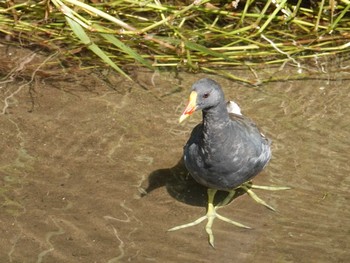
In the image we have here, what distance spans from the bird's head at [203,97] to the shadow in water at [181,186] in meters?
0.53

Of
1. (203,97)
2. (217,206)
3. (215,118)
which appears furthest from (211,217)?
(203,97)

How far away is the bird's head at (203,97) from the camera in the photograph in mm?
3512

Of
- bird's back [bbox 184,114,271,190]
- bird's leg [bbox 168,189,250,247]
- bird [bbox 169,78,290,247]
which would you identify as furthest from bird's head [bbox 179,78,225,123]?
bird's leg [bbox 168,189,250,247]

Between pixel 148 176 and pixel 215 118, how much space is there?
1.85 ft

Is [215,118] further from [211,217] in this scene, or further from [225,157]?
[211,217]

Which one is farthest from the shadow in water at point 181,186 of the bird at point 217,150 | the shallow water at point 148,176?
the bird at point 217,150

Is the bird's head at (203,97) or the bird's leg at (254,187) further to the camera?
the bird's leg at (254,187)

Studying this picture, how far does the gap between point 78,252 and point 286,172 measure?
113 centimetres

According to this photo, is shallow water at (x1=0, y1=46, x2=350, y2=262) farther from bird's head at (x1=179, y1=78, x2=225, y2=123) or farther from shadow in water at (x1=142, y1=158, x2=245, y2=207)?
bird's head at (x1=179, y1=78, x2=225, y2=123)

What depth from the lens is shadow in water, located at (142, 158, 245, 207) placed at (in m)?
3.88

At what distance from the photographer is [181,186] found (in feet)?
13.0

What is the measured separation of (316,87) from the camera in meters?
4.72

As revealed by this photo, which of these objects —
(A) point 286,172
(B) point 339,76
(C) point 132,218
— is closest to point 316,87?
(B) point 339,76

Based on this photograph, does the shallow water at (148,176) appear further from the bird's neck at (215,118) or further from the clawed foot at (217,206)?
the bird's neck at (215,118)
